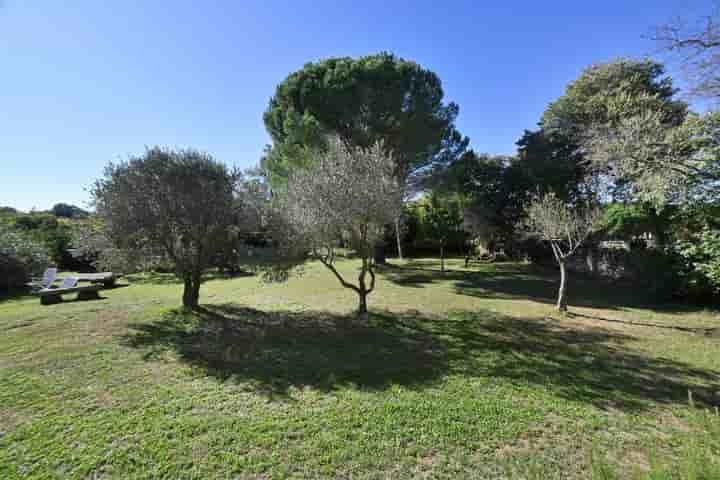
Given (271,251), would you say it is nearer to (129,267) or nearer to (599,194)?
(129,267)

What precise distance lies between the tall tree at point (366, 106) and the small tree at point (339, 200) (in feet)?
21.7

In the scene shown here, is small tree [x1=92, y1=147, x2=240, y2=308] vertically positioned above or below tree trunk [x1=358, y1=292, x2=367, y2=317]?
above

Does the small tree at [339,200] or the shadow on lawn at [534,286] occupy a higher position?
the small tree at [339,200]

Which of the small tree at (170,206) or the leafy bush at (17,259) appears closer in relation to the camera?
the small tree at (170,206)

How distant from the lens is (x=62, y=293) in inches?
400

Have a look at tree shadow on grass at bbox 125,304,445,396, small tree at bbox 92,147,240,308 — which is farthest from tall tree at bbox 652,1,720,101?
small tree at bbox 92,147,240,308

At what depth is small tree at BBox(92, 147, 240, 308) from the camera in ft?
23.0

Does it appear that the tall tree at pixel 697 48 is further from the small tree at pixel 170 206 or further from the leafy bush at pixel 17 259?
the leafy bush at pixel 17 259

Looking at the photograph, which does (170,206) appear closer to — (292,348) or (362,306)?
(292,348)

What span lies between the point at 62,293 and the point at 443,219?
715 inches

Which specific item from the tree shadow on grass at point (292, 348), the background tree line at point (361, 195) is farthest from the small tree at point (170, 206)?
the tree shadow on grass at point (292, 348)

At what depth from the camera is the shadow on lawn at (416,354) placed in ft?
14.5

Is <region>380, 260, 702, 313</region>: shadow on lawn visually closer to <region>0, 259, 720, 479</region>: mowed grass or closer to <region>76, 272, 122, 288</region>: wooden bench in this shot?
<region>0, 259, 720, 479</region>: mowed grass

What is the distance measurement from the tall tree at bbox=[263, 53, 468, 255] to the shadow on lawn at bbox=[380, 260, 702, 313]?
570 centimetres
